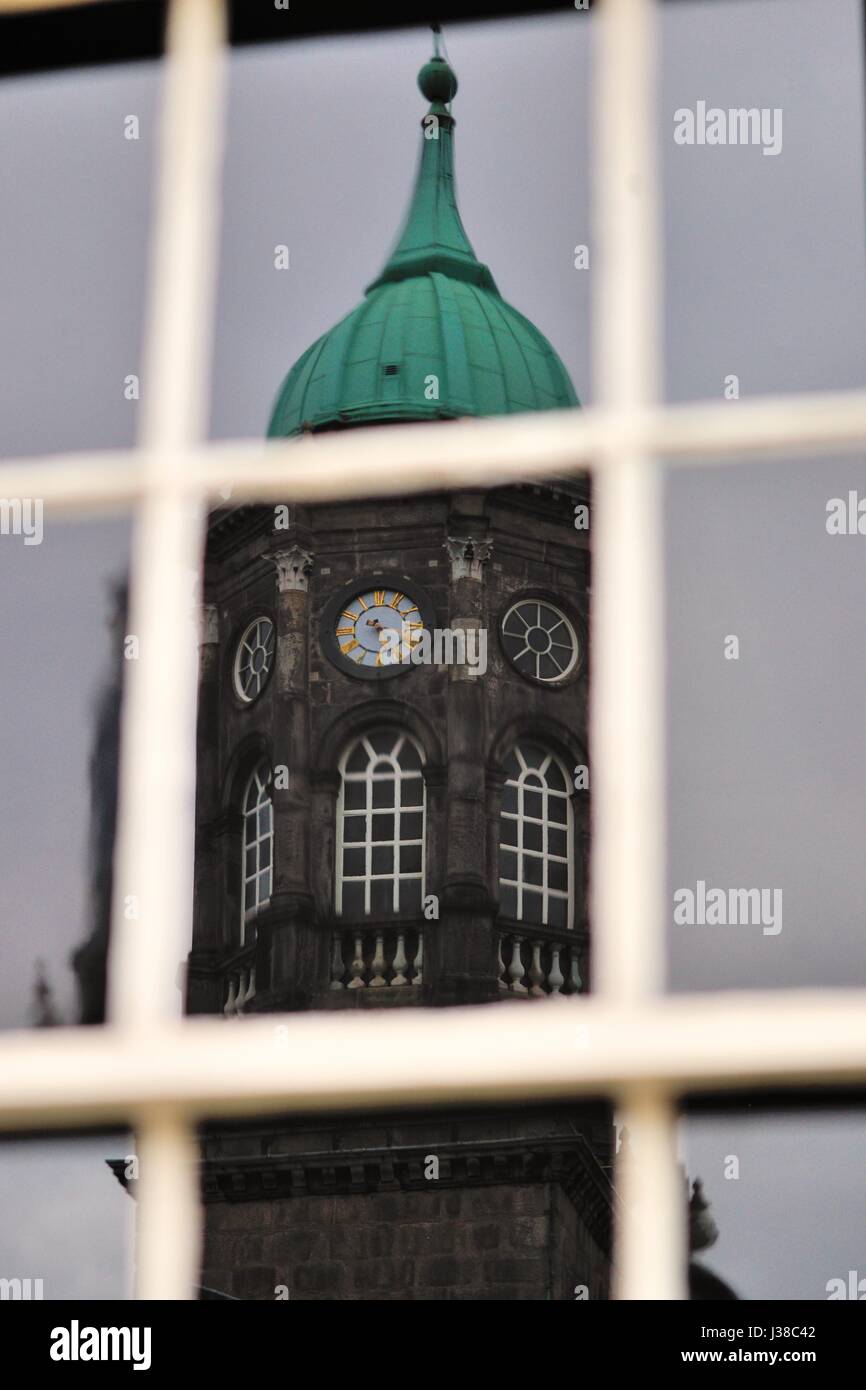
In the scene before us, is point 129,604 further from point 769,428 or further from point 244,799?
point 244,799

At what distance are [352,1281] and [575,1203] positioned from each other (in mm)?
2975

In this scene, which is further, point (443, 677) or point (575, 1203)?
point (443, 677)

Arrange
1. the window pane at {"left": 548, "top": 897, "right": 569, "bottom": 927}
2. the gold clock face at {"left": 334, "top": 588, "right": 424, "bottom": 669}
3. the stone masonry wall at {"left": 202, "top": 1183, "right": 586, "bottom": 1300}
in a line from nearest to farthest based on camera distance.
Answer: the stone masonry wall at {"left": 202, "top": 1183, "right": 586, "bottom": 1300} < the window pane at {"left": 548, "top": 897, "right": 569, "bottom": 927} < the gold clock face at {"left": 334, "top": 588, "right": 424, "bottom": 669}

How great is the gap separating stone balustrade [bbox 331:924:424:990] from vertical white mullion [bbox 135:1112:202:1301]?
34343mm

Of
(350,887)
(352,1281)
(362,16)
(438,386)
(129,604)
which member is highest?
(438,386)

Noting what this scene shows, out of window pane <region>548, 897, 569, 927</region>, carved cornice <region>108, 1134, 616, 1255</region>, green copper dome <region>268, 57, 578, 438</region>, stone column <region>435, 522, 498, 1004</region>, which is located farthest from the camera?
green copper dome <region>268, 57, 578, 438</region>

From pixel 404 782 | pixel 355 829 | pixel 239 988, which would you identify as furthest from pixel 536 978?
pixel 239 988

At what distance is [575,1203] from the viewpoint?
3578 centimetres

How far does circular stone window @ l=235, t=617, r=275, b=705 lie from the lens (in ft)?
134

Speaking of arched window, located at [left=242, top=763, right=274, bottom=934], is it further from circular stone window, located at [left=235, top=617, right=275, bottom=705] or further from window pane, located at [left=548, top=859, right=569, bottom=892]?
window pane, located at [left=548, top=859, right=569, bottom=892]

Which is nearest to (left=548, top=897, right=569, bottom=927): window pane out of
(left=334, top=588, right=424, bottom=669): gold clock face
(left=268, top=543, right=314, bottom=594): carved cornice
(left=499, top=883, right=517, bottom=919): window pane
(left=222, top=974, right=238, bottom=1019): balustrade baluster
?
(left=499, top=883, right=517, bottom=919): window pane

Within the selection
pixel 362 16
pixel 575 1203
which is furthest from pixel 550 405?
pixel 362 16
